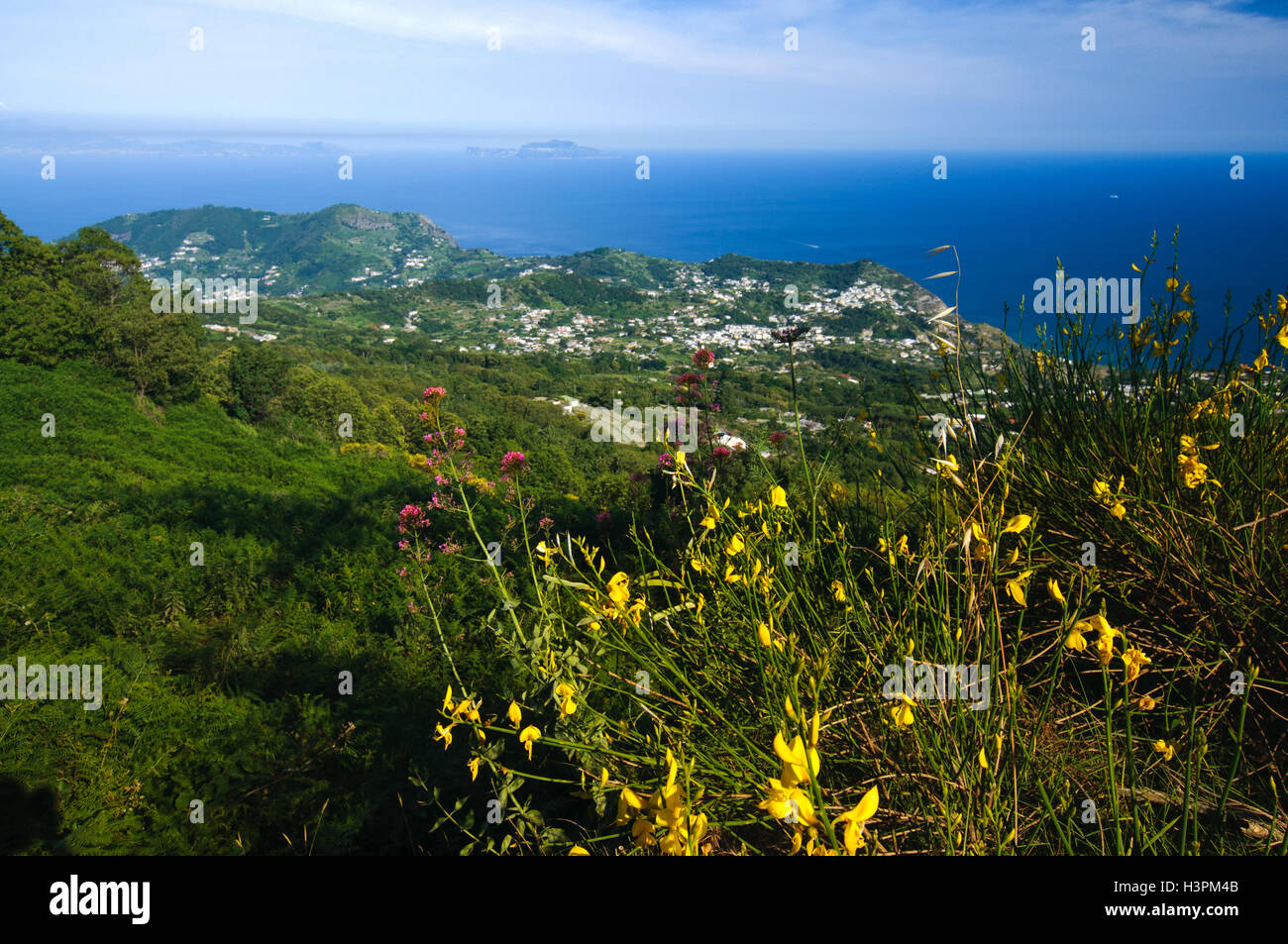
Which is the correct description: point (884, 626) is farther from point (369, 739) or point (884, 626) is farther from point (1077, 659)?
point (369, 739)

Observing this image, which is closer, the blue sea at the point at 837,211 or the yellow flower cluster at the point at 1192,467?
the yellow flower cluster at the point at 1192,467

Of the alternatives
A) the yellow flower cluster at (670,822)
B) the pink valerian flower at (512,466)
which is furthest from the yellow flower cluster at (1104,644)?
the pink valerian flower at (512,466)

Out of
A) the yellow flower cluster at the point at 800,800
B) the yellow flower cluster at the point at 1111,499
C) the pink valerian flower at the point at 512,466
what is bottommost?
the yellow flower cluster at the point at 800,800

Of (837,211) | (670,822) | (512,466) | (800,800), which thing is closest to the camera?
(800,800)

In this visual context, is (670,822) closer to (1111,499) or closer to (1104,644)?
(1104,644)

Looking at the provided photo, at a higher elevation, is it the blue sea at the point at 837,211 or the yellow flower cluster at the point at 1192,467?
the blue sea at the point at 837,211

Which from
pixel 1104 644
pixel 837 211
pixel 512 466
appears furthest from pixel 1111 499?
pixel 837 211

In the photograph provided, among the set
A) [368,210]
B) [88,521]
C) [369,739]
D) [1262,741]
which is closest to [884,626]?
[1262,741]

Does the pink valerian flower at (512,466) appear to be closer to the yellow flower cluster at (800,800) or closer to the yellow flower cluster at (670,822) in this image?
the yellow flower cluster at (670,822)
